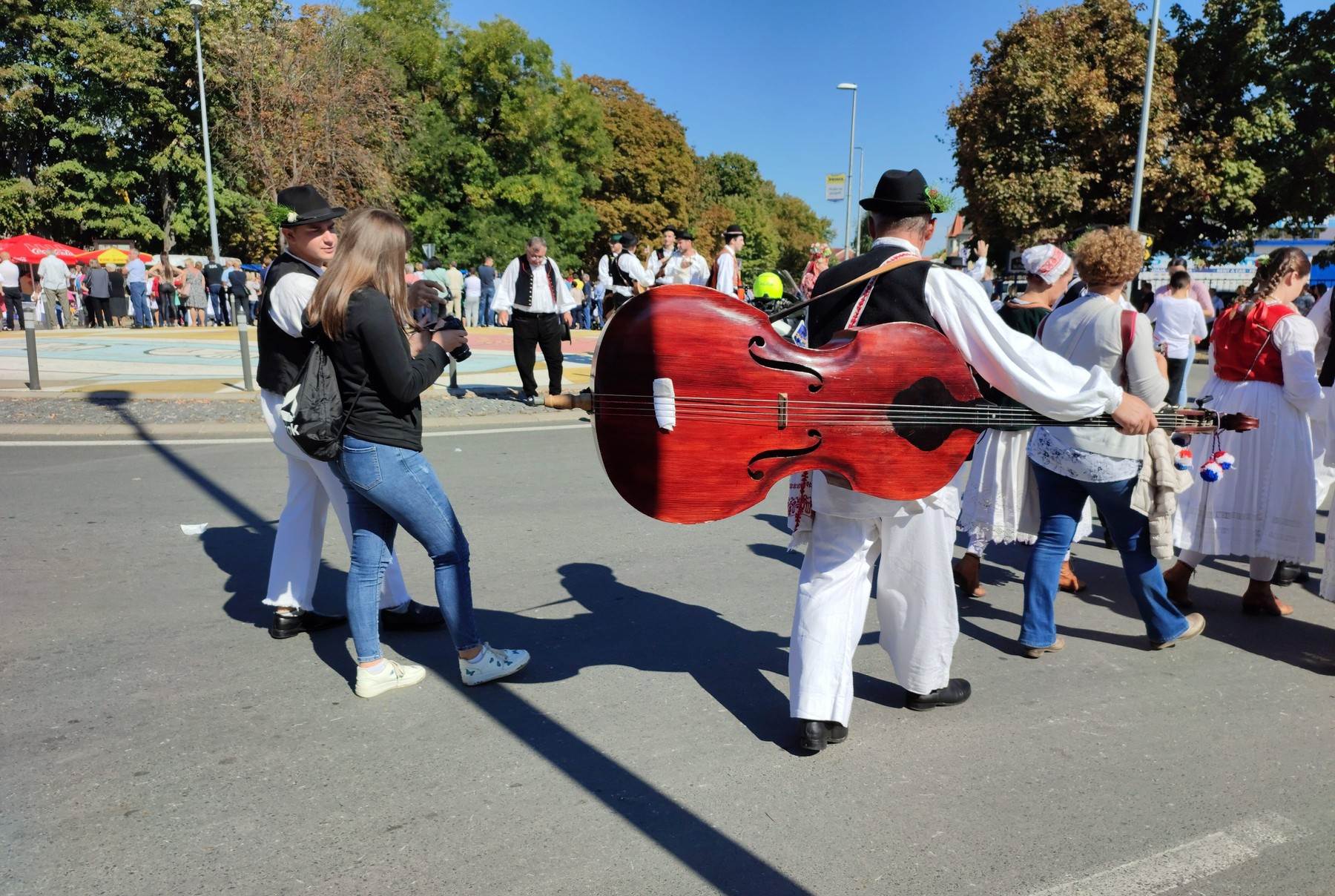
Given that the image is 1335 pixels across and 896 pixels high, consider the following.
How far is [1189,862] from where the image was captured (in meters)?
2.65

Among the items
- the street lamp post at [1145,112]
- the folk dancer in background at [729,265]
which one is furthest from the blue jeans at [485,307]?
the street lamp post at [1145,112]

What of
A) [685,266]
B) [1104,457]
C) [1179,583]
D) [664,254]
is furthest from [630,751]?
[664,254]

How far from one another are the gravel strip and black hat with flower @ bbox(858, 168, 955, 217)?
24.9ft

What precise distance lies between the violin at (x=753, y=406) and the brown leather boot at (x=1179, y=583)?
2.53m

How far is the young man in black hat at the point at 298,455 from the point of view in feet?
12.6

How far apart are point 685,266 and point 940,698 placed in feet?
28.1

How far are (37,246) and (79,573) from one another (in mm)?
23973

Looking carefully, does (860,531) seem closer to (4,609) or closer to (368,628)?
(368,628)

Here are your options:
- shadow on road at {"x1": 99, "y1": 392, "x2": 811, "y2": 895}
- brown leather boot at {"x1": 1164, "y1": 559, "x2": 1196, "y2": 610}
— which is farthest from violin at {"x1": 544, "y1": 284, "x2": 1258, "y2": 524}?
brown leather boot at {"x1": 1164, "y1": 559, "x2": 1196, "y2": 610}

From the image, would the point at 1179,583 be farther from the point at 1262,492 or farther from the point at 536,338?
the point at 536,338

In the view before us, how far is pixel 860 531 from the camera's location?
3244 mm

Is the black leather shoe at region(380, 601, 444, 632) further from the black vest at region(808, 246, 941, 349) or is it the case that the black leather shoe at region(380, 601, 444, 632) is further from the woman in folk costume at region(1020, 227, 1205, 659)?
the woman in folk costume at region(1020, 227, 1205, 659)

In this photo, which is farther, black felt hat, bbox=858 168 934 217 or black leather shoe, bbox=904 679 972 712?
black leather shoe, bbox=904 679 972 712

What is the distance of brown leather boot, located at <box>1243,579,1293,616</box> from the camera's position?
4.79 m
